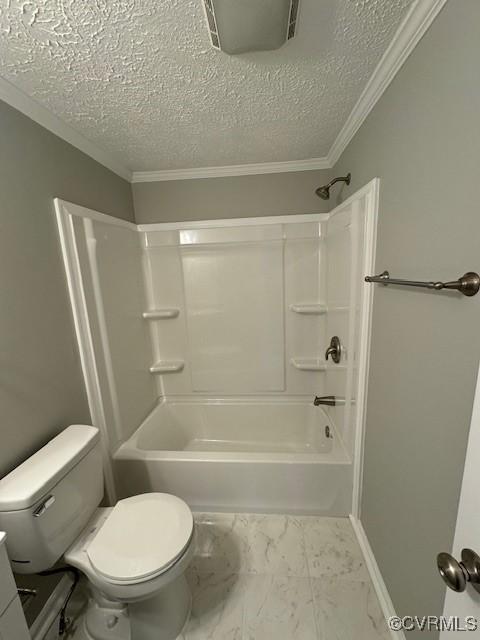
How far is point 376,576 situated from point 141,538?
1.09 meters

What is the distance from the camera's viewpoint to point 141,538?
43.9 inches

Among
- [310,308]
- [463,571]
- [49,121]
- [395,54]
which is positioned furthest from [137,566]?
[395,54]

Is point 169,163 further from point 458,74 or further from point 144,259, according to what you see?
point 458,74

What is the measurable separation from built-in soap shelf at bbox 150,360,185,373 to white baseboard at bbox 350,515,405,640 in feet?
5.10

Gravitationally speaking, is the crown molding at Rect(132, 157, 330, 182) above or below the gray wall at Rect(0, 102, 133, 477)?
above

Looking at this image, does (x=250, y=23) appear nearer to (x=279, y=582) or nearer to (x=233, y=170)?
(x=233, y=170)

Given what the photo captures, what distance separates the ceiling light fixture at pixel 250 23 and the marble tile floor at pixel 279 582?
2.17 m

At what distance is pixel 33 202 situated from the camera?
46.3 inches

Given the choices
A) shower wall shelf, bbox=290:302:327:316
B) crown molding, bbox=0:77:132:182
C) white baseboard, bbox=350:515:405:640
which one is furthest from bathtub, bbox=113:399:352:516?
crown molding, bbox=0:77:132:182

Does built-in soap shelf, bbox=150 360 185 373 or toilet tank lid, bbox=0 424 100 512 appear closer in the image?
toilet tank lid, bbox=0 424 100 512

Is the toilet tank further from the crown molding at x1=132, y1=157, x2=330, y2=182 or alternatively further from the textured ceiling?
the crown molding at x1=132, y1=157, x2=330, y2=182

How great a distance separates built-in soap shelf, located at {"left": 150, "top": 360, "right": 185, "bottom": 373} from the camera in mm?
2230

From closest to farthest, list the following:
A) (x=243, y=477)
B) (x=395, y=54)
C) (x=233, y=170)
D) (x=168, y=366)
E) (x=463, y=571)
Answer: (x=463, y=571)
(x=395, y=54)
(x=243, y=477)
(x=233, y=170)
(x=168, y=366)

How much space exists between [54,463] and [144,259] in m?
1.52
